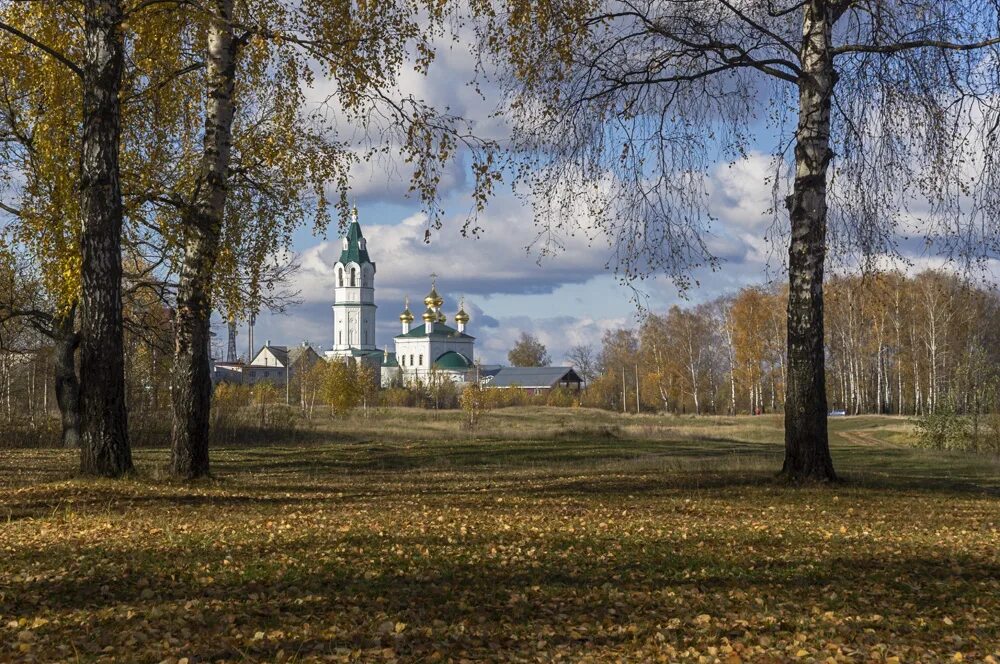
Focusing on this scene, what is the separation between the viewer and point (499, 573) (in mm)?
7316

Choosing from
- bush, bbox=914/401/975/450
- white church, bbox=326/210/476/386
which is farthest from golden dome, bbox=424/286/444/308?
bush, bbox=914/401/975/450

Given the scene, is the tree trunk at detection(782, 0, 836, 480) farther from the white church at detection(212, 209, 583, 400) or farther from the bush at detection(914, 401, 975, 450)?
the white church at detection(212, 209, 583, 400)

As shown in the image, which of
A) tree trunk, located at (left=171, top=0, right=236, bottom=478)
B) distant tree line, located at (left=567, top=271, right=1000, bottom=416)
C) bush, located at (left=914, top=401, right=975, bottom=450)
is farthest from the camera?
distant tree line, located at (left=567, top=271, right=1000, bottom=416)

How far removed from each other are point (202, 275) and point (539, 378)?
119445 mm

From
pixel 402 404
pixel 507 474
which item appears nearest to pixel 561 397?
pixel 402 404

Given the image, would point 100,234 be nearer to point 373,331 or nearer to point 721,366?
point 721,366

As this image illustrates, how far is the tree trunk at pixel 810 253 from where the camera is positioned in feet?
42.9

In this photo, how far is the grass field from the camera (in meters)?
5.65

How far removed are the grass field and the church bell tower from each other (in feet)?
422

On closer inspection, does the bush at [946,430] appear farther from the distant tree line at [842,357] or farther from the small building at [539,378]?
the small building at [539,378]

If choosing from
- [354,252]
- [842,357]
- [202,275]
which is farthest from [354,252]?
[202,275]

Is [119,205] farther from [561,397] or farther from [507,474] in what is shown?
[561,397]

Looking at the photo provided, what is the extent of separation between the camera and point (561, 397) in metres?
109

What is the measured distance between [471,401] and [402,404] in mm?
47648
